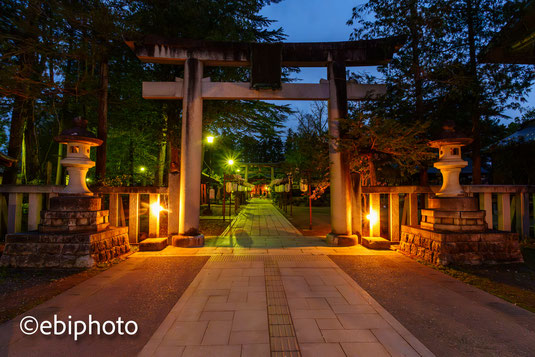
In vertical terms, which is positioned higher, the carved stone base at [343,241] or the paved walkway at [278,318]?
the carved stone base at [343,241]

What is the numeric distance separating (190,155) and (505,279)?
710 cm

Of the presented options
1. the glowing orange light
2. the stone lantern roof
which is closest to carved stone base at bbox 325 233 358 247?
the glowing orange light

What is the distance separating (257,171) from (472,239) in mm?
37732

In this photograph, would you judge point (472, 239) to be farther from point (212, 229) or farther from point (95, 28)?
point (95, 28)

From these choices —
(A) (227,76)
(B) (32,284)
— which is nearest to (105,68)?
(A) (227,76)

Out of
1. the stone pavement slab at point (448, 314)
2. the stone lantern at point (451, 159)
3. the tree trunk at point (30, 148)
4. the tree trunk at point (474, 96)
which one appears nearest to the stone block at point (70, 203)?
the stone pavement slab at point (448, 314)

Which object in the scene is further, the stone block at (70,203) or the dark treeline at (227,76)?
the dark treeline at (227,76)

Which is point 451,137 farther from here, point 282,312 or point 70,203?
point 70,203

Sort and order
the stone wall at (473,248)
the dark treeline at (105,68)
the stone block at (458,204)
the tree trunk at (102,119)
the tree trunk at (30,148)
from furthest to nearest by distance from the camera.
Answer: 1. the tree trunk at (30,148)
2. the tree trunk at (102,119)
3. the dark treeline at (105,68)
4. the stone block at (458,204)
5. the stone wall at (473,248)

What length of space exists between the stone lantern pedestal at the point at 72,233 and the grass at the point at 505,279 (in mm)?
6759

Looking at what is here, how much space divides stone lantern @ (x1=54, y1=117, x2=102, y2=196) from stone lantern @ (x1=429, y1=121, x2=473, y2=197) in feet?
26.1

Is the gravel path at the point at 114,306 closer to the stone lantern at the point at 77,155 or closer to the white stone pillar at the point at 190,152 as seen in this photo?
the white stone pillar at the point at 190,152

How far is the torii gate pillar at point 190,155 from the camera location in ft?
22.0

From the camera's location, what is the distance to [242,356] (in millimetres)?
2156
